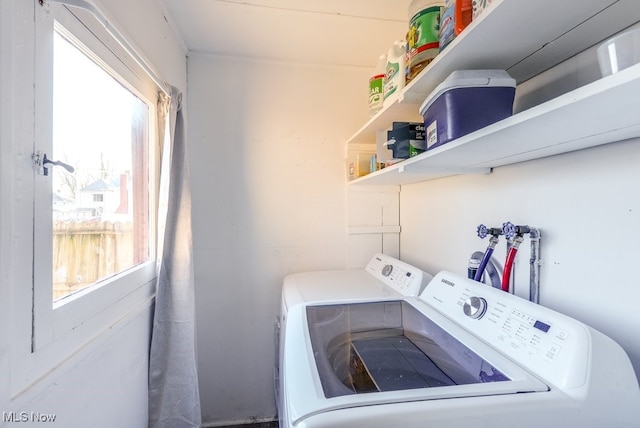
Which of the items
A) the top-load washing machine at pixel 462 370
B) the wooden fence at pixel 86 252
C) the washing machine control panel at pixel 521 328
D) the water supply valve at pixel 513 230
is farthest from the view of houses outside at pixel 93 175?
the water supply valve at pixel 513 230

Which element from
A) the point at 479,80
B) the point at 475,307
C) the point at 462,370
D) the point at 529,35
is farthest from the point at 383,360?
the point at 529,35

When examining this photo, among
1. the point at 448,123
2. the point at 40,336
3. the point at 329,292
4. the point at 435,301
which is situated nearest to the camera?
the point at 40,336

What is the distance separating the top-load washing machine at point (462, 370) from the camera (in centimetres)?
59

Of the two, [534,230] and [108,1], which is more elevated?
[108,1]

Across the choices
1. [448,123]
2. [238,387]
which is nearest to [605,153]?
[448,123]

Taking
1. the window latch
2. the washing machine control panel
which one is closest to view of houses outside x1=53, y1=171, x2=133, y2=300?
the window latch

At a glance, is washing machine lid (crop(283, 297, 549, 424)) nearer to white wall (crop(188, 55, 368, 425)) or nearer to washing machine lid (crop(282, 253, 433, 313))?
washing machine lid (crop(282, 253, 433, 313))

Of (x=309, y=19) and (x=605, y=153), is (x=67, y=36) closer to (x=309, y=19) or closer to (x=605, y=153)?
(x=309, y=19)

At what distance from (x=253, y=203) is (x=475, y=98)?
1.49 meters

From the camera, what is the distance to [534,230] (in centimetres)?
100

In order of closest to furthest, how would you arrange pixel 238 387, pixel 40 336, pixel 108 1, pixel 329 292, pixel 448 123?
pixel 40 336 → pixel 448 123 → pixel 108 1 → pixel 329 292 → pixel 238 387

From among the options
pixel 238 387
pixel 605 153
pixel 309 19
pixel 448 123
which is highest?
pixel 309 19

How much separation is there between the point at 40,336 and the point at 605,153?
1608 mm

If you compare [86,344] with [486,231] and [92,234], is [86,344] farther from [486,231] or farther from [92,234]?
[486,231]
